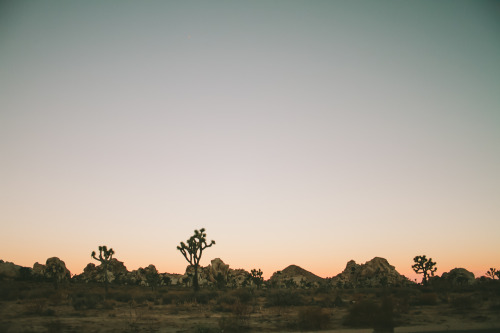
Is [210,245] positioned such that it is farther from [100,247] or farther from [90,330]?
[90,330]

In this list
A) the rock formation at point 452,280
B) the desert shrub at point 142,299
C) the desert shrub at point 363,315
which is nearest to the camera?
the desert shrub at point 363,315

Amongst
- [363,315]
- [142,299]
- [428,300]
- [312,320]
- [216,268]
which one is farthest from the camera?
[216,268]

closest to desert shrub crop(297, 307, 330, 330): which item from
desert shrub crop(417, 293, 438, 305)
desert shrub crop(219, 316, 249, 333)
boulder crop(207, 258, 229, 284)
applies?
desert shrub crop(219, 316, 249, 333)

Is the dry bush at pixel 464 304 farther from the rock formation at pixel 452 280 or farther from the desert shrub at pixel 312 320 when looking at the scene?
the rock formation at pixel 452 280

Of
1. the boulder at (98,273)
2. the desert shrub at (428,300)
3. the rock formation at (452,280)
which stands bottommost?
the boulder at (98,273)

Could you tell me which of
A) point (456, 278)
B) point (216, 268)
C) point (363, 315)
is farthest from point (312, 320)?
point (216, 268)

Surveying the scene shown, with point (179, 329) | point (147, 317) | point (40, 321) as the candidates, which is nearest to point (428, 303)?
point (179, 329)

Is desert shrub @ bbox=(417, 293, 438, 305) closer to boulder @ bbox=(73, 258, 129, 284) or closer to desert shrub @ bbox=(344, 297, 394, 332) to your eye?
desert shrub @ bbox=(344, 297, 394, 332)

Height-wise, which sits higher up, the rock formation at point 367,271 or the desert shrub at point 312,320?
the desert shrub at point 312,320

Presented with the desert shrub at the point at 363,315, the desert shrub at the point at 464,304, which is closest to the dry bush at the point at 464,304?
the desert shrub at the point at 464,304

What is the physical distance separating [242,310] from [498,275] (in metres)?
72.1

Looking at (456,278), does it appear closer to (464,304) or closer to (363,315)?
(464,304)

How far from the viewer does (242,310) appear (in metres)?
14.5

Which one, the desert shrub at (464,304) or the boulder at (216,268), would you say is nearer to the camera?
the desert shrub at (464,304)
